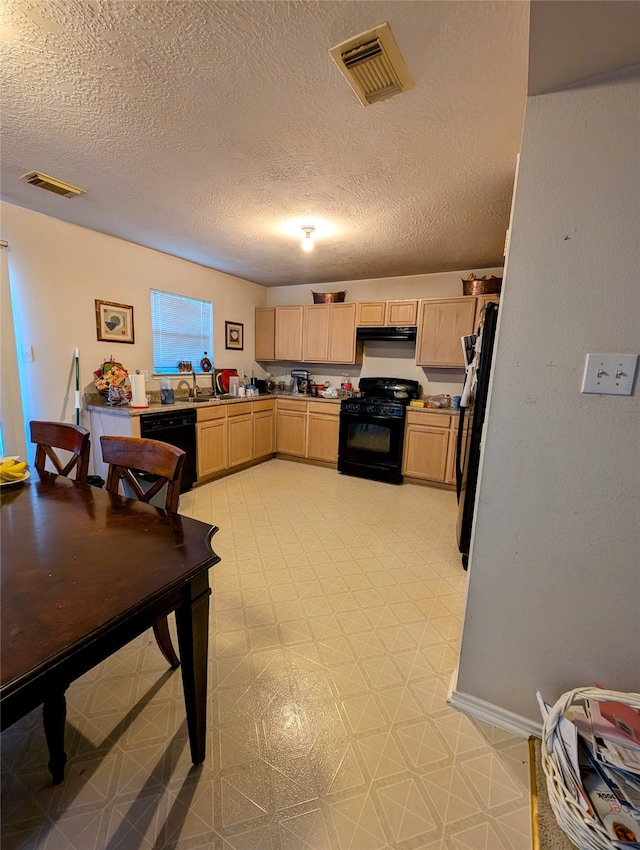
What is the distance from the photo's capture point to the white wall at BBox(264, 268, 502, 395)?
166 inches

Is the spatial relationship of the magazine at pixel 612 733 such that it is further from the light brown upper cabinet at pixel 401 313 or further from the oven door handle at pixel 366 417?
the light brown upper cabinet at pixel 401 313

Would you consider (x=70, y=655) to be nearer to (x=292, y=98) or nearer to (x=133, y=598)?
(x=133, y=598)

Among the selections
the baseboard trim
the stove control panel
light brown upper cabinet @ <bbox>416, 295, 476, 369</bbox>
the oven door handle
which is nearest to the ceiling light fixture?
light brown upper cabinet @ <bbox>416, 295, 476, 369</bbox>

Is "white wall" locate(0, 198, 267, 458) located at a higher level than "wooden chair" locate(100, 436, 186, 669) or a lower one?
higher

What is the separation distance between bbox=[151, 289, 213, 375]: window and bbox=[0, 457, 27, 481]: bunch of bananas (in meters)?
2.50

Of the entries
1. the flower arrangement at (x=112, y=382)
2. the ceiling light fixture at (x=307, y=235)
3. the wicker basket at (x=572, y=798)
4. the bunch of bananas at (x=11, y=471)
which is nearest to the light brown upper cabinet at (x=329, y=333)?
the ceiling light fixture at (x=307, y=235)

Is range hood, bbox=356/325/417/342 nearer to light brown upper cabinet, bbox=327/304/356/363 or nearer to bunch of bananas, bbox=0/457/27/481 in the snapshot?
light brown upper cabinet, bbox=327/304/356/363

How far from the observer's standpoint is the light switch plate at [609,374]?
105cm

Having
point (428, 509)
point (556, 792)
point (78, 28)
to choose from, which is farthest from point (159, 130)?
point (428, 509)

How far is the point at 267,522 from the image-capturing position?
9.76ft

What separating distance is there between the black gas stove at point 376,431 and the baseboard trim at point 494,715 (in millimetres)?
2689

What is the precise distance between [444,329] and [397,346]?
0.72 meters

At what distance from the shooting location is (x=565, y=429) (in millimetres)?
1152

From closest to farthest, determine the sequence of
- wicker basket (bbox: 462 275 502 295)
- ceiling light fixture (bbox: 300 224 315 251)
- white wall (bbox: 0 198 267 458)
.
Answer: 1. white wall (bbox: 0 198 267 458)
2. ceiling light fixture (bbox: 300 224 315 251)
3. wicker basket (bbox: 462 275 502 295)
